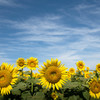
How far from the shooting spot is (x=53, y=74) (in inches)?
243

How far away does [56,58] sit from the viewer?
20.7 ft

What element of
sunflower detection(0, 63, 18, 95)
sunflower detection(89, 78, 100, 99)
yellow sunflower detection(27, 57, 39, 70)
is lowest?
sunflower detection(89, 78, 100, 99)

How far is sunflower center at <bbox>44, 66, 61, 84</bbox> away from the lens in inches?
240

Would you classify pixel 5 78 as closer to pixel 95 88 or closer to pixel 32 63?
pixel 32 63

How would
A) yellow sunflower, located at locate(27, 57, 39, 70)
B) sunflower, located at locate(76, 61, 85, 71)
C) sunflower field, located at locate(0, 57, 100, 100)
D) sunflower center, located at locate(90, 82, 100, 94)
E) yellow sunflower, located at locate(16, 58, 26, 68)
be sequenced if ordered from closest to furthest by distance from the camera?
sunflower field, located at locate(0, 57, 100, 100) → sunflower center, located at locate(90, 82, 100, 94) → yellow sunflower, located at locate(27, 57, 39, 70) → yellow sunflower, located at locate(16, 58, 26, 68) → sunflower, located at locate(76, 61, 85, 71)

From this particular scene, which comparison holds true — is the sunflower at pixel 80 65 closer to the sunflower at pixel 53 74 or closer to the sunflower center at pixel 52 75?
the sunflower at pixel 53 74

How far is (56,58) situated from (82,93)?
1920 millimetres

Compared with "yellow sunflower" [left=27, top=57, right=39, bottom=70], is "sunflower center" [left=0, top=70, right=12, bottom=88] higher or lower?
lower

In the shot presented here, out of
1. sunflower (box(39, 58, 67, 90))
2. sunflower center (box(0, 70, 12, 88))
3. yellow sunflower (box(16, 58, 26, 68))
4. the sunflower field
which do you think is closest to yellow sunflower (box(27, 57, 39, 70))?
yellow sunflower (box(16, 58, 26, 68))

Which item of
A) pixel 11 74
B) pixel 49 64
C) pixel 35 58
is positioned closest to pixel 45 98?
pixel 49 64

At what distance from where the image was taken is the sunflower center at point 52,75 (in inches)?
240

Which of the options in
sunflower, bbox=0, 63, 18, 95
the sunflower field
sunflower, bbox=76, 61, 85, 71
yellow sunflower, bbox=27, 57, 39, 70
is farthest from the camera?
sunflower, bbox=76, 61, 85, 71

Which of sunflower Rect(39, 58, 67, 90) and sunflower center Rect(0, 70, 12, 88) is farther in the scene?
sunflower center Rect(0, 70, 12, 88)

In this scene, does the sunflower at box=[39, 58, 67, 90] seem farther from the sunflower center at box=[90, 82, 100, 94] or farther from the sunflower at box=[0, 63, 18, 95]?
the sunflower center at box=[90, 82, 100, 94]
